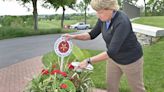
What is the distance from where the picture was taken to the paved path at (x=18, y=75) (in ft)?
26.2

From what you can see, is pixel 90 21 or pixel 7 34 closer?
pixel 7 34

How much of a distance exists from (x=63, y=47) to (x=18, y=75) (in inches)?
194

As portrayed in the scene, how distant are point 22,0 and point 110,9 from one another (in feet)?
91.5

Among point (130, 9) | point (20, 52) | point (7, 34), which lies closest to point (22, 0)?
point (7, 34)

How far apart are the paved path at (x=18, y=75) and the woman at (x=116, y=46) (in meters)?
2.67

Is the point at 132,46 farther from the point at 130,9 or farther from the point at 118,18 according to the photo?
the point at 130,9

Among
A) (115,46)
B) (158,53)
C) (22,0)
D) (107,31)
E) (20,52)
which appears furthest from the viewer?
(22,0)

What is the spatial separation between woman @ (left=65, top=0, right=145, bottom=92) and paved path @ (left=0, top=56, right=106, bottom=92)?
2.67 m

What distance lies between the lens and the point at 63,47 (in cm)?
476

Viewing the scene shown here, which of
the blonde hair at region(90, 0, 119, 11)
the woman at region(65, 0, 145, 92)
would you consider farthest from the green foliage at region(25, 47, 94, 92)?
the blonde hair at region(90, 0, 119, 11)

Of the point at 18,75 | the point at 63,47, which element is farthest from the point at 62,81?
the point at 18,75

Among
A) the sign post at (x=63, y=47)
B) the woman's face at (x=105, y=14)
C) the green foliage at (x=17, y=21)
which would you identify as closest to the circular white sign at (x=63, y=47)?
the sign post at (x=63, y=47)

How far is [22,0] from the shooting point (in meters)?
31.3

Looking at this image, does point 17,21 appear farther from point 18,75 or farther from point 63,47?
point 63,47
